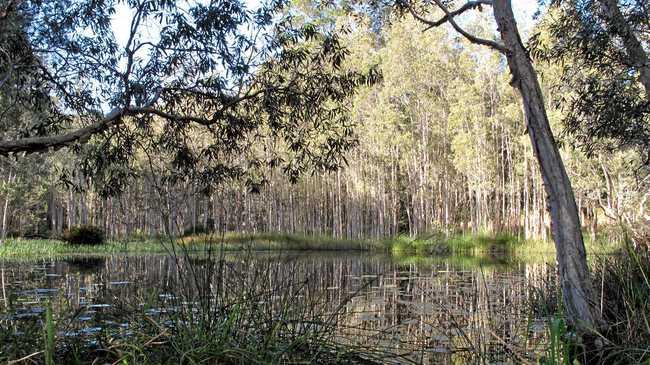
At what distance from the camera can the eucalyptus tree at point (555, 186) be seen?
14.9 ft

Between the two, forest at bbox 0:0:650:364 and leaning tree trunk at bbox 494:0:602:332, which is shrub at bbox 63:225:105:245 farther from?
leaning tree trunk at bbox 494:0:602:332

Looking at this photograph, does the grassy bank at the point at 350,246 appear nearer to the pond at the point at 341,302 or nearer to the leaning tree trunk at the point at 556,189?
the pond at the point at 341,302

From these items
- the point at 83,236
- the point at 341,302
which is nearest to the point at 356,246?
the point at 83,236

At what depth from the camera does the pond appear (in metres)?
3.88

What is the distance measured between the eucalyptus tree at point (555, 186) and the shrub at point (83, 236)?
946 inches

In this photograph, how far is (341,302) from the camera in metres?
6.64

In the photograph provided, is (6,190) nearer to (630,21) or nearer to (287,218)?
(287,218)

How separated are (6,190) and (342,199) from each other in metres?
18.9

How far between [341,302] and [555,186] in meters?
2.85

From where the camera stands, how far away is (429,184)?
1268 inches

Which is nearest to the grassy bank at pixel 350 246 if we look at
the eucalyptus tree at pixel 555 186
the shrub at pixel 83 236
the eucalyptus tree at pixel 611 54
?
the shrub at pixel 83 236

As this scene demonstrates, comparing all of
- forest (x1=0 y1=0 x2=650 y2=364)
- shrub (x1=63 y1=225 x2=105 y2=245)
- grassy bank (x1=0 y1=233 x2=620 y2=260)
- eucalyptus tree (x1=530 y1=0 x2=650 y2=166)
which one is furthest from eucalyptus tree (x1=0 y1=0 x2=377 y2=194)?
shrub (x1=63 y1=225 x2=105 y2=245)

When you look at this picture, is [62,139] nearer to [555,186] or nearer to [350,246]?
[555,186]

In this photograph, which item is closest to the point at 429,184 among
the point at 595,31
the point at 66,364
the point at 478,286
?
the point at 478,286
